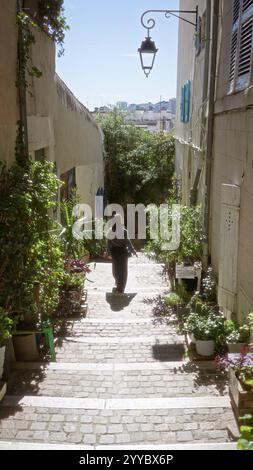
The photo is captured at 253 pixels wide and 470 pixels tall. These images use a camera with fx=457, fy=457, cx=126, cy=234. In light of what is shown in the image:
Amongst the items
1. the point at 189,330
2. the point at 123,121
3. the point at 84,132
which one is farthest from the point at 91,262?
the point at 123,121

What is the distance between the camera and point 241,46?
5977 millimetres

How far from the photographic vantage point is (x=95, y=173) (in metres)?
16.8

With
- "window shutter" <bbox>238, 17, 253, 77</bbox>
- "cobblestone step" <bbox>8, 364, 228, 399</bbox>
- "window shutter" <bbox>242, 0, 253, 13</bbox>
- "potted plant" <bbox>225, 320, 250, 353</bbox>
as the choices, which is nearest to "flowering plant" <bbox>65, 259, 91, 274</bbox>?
"cobblestone step" <bbox>8, 364, 228, 399</bbox>

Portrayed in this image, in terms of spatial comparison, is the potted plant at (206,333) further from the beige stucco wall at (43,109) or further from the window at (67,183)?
the window at (67,183)

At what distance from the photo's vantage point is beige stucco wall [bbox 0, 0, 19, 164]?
5480 mm

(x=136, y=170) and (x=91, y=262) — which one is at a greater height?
(x=136, y=170)

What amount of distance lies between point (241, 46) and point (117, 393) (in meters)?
4.58

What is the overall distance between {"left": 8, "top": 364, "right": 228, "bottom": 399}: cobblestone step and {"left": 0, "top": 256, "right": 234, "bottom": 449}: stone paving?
11mm

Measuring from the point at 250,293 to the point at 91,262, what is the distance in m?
7.52

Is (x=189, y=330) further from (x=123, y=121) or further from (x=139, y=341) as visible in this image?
(x=123, y=121)

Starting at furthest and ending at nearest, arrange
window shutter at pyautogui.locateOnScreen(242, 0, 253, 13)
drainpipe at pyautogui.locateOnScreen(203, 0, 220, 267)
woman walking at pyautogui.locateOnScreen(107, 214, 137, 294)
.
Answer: woman walking at pyautogui.locateOnScreen(107, 214, 137, 294) < drainpipe at pyautogui.locateOnScreen(203, 0, 220, 267) < window shutter at pyautogui.locateOnScreen(242, 0, 253, 13)

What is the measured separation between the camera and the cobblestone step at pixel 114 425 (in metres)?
3.94

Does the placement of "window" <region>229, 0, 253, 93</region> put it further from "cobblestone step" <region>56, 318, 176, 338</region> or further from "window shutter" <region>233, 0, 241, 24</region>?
"cobblestone step" <region>56, 318, 176, 338</region>
